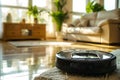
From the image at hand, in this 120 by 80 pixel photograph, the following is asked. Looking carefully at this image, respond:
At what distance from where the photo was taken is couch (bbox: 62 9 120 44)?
170 inches

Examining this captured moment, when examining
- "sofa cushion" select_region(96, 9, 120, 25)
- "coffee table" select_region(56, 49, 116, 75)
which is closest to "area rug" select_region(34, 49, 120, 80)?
"coffee table" select_region(56, 49, 116, 75)

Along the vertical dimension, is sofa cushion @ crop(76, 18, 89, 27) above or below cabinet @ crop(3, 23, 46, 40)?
above

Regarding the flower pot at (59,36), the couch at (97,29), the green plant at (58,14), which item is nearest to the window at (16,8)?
the green plant at (58,14)

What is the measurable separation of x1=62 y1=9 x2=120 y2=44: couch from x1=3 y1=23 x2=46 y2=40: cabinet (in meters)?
0.73

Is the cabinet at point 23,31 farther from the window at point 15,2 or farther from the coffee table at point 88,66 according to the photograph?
the coffee table at point 88,66

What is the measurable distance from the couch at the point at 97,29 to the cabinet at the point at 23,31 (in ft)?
2.39

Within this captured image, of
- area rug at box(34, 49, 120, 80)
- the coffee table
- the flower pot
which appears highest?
the coffee table

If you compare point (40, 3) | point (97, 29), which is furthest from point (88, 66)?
point (40, 3)

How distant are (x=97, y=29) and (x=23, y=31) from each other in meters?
2.24

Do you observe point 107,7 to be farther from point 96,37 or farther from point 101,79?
point 101,79

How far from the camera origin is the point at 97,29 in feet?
14.8

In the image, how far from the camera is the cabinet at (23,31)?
5.20 meters

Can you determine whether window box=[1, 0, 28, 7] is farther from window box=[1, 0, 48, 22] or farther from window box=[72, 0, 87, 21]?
window box=[72, 0, 87, 21]

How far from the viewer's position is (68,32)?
5562mm
